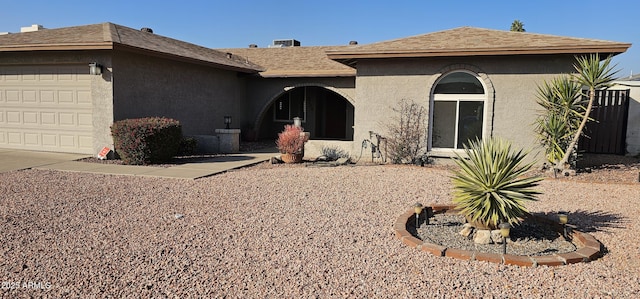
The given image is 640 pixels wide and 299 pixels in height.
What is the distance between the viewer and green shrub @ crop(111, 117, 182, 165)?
10.6 m

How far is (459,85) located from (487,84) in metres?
0.70

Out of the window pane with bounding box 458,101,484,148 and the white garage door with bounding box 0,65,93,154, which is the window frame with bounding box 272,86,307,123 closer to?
the white garage door with bounding box 0,65,93,154

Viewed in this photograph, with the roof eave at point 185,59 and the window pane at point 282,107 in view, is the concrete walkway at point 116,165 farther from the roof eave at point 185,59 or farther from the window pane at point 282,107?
the window pane at point 282,107

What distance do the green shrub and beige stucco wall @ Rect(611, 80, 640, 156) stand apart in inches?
538

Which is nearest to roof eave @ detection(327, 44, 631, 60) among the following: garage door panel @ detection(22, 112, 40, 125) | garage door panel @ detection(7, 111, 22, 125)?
garage door panel @ detection(22, 112, 40, 125)

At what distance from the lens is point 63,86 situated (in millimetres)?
12250

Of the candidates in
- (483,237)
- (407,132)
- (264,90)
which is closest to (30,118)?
(264,90)

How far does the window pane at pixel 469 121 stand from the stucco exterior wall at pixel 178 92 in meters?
8.92

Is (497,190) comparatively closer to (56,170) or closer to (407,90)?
(407,90)

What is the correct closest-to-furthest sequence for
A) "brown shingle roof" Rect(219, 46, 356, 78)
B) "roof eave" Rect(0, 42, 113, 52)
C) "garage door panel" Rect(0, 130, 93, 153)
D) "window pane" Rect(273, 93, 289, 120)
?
"roof eave" Rect(0, 42, 113, 52), "garage door panel" Rect(0, 130, 93, 153), "brown shingle roof" Rect(219, 46, 356, 78), "window pane" Rect(273, 93, 289, 120)

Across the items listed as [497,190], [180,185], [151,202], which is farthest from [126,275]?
[180,185]

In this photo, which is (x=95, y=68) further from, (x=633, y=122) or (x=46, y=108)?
(x=633, y=122)

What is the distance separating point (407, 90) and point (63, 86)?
970 centimetres

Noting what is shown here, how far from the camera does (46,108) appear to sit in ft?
41.3
